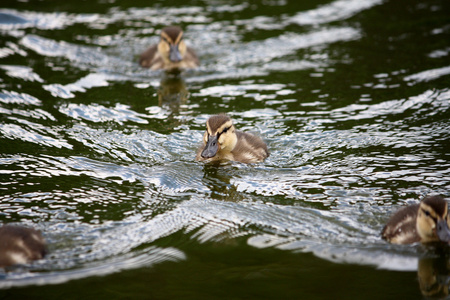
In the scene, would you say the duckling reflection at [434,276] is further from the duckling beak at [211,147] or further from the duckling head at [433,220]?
the duckling beak at [211,147]

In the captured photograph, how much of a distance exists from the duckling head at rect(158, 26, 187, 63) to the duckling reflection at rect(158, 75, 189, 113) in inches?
11.2

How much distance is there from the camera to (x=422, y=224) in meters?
4.30

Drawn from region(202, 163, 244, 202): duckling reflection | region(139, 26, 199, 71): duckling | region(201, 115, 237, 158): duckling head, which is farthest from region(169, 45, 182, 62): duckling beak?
region(202, 163, 244, 202): duckling reflection

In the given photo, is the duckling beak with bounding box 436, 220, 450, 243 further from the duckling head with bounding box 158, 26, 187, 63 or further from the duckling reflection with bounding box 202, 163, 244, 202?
the duckling head with bounding box 158, 26, 187, 63

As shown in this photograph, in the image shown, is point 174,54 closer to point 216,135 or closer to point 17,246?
point 216,135

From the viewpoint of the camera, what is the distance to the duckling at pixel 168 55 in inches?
344

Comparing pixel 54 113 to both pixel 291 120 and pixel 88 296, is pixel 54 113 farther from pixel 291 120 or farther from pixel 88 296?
pixel 88 296

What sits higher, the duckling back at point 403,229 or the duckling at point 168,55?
the duckling at point 168,55

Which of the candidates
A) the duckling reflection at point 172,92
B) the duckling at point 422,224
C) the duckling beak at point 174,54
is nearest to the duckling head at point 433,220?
the duckling at point 422,224

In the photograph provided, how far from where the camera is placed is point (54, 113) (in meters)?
6.94

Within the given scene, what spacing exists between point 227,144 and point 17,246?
2.49 meters

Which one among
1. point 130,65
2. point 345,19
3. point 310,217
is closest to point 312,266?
point 310,217

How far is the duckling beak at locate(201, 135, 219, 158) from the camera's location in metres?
5.69

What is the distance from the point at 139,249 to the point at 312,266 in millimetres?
1219
